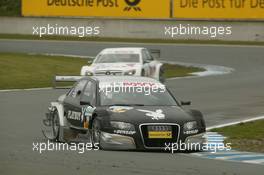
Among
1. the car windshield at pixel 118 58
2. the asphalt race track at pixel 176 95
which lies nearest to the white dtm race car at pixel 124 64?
the car windshield at pixel 118 58

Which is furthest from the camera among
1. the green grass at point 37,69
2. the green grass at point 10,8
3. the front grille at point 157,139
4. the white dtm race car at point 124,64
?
the green grass at point 10,8

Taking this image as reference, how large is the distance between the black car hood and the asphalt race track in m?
0.55

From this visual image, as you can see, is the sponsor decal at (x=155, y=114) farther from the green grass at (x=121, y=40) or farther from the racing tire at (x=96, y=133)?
the green grass at (x=121, y=40)

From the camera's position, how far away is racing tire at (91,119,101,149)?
14398 millimetres

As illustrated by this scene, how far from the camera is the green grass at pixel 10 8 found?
217 ft

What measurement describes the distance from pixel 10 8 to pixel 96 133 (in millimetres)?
53749

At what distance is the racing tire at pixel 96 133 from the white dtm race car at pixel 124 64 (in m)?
14.1

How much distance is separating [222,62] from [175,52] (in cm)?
543

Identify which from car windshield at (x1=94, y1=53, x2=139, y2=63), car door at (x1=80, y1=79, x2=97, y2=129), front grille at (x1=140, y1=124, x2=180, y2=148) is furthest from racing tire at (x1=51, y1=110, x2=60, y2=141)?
car windshield at (x1=94, y1=53, x2=139, y2=63)

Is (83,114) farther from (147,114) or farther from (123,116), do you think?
(147,114)

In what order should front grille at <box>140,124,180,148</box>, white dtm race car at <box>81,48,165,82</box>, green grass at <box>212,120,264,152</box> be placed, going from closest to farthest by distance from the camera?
1. front grille at <box>140,124,180,148</box>
2. green grass at <box>212,120,264,152</box>
3. white dtm race car at <box>81,48,165,82</box>

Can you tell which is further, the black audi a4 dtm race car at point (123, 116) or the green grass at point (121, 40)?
the green grass at point (121, 40)

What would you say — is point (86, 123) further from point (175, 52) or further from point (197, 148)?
point (175, 52)

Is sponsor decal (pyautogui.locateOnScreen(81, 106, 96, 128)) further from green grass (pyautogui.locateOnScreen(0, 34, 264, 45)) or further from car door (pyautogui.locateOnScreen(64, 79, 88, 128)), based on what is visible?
green grass (pyautogui.locateOnScreen(0, 34, 264, 45))
